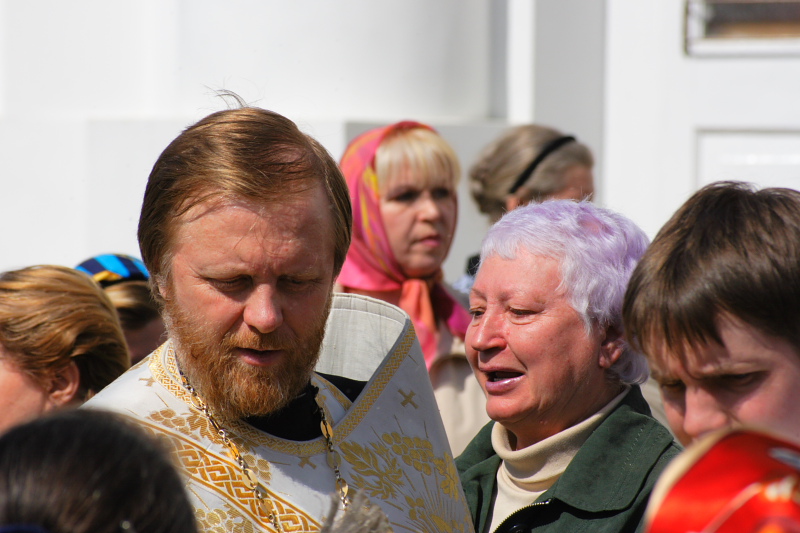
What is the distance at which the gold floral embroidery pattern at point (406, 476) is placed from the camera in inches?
81.7

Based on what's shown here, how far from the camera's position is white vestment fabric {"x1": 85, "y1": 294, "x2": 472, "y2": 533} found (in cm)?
189

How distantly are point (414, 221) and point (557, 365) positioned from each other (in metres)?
Answer: 1.47

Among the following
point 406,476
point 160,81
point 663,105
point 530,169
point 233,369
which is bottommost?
point 406,476

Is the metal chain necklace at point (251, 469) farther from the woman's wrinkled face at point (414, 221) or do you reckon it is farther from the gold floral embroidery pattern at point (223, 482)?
the woman's wrinkled face at point (414, 221)

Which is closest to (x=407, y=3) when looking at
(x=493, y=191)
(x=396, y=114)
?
(x=396, y=114)

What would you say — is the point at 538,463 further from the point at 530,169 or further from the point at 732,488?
the point at 530,169

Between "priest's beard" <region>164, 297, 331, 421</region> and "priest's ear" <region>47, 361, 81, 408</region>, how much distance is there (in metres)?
0.82

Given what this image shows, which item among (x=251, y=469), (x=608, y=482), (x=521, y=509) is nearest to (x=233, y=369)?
(x=251, y=469)

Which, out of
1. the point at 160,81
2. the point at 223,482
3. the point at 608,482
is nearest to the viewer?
the point at 223,482

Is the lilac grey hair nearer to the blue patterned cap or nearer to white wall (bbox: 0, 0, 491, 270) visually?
the blue patterned cap

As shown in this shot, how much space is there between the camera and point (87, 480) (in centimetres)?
111

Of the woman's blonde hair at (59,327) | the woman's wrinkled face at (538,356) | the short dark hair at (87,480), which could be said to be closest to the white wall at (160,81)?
the woman's blonde hair at (59,327)

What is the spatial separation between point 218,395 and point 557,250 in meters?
0.97

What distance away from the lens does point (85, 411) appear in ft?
4.09
